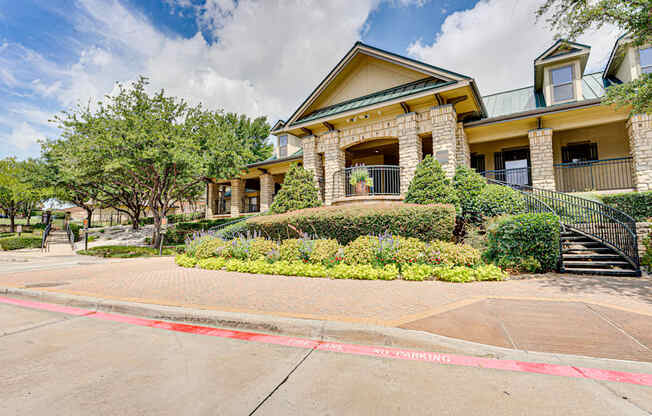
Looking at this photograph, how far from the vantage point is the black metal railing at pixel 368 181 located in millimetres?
12617

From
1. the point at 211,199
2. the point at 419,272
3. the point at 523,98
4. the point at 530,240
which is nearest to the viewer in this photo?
the point at 419,272

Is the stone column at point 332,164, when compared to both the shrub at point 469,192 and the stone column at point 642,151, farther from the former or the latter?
the stone column at point 642,151

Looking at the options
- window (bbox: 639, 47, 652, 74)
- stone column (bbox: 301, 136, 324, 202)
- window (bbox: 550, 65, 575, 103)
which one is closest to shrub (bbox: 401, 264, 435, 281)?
stone column (bbox: 301, 136, 324, 202)

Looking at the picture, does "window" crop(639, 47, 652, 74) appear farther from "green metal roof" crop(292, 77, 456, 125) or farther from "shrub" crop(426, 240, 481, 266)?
"shrub" crop(426, 240, 481, 266)

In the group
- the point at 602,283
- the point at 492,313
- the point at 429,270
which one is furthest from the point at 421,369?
the point at 602,283

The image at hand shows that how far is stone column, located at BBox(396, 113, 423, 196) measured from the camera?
1298cm

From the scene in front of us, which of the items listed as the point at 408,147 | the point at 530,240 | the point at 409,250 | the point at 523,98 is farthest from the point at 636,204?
the point at 409,250

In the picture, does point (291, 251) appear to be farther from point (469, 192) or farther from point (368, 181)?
point (469, 192)

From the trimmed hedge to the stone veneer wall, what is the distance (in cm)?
459

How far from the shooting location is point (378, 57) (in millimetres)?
14258

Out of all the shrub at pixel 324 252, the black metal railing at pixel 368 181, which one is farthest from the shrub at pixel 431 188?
the shrub at pixel 324 252

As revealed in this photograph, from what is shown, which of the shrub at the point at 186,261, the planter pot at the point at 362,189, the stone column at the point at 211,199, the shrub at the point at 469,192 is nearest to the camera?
the shrub at the point at 469,192

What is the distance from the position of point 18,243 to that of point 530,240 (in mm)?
25722

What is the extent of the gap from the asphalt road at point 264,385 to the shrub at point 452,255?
405 cm
